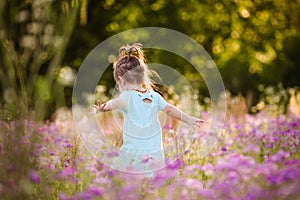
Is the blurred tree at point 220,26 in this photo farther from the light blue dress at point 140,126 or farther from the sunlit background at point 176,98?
the light blue dress at point 140,126

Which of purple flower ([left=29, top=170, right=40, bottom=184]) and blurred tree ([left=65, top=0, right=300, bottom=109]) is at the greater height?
blurred tree ([left=65, top=0, right=300, bottom=109])

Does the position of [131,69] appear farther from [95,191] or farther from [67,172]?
[95,191]

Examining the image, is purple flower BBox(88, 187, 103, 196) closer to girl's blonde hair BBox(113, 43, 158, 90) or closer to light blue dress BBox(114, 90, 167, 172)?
light blue dress BBox(114, 90, 167, 172)

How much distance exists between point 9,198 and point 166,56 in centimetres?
862

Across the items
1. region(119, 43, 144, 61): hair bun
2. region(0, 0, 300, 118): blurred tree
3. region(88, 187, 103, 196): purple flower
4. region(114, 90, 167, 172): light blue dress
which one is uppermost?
region(0, 0, 300, 118): blurred tree

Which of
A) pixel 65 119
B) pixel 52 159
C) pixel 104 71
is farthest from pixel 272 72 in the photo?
pixel 52 159

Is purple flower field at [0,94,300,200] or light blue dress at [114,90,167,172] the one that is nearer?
purple flower field at [0,94,300,200]

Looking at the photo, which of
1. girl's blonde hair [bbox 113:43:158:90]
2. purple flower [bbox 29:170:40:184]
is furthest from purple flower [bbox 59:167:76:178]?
girl's blonde hair [bbox 113:43:158:90]

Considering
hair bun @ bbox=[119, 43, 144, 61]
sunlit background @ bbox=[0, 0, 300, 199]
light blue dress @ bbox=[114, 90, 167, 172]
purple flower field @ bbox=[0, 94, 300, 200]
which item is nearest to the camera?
purple flower field @ bbox=[0, 94, 300, 200]

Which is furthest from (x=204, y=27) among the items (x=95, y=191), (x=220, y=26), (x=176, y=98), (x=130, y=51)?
(x=95, y=191)

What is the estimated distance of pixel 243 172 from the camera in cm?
304

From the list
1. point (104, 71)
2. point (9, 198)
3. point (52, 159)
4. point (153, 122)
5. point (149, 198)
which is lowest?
point (9, 198)

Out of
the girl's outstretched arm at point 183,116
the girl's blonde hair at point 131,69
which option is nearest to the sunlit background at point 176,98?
the girl's outstretched arm at point 183,116

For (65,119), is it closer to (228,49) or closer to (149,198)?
(149,198)
